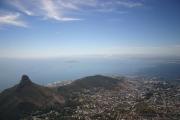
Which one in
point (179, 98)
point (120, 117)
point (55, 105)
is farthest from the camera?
point (179, 98)

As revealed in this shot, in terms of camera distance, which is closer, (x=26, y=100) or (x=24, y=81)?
(x=26, y=100)

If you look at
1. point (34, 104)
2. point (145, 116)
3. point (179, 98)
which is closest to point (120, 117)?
point (145, 116)

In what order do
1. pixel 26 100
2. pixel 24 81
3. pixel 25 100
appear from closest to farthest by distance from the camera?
pixel 25 100 → pixel 26 100 → pixel 24 81

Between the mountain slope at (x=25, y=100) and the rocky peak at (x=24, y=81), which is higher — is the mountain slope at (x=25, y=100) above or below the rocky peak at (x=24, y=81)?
below

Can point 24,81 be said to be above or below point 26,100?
above

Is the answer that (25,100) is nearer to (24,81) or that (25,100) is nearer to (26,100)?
(26,100)

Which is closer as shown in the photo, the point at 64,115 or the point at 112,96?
the point at 64,115

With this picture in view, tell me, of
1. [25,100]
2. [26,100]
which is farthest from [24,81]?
[25,100]

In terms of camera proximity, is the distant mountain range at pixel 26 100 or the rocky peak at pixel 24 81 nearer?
the distant mountain range at pixel 26 100

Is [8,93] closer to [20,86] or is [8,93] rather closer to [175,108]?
[20,86]
